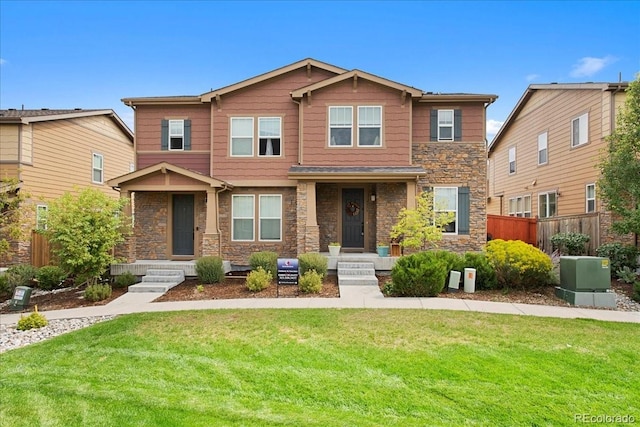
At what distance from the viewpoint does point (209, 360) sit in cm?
586

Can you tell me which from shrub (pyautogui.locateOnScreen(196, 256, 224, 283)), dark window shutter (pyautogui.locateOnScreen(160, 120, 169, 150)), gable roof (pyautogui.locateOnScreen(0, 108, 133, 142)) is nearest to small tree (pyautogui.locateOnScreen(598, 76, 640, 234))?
shrub (pyautogui.locateOnScreen(196, 256, 224, 283))

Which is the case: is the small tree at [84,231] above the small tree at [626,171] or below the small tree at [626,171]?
below

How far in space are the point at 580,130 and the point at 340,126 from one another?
10442 mm

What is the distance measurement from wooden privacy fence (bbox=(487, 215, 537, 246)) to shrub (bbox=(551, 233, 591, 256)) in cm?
314

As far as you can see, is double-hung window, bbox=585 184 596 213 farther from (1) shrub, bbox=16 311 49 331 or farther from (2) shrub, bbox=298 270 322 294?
(1) shrub, bbox=16 311 49 331

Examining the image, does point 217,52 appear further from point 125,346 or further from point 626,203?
point 626,203

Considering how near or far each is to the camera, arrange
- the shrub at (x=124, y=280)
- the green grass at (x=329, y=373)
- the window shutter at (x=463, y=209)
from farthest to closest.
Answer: the window shutter at (x=463, y=209), the shrub at (x=124, y=280), the green grass at (x=329, y=373)

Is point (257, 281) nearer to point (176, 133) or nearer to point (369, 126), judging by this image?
point (369, 126)

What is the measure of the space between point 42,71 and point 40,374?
1738 cm

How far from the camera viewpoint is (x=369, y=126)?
14.5m

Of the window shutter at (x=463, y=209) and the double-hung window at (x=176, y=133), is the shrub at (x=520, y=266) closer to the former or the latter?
the window shutter at (x=463, y=209)

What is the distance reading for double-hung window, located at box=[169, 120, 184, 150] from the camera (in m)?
15.5

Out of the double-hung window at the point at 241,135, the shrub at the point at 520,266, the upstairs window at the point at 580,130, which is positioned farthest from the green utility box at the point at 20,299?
the upstairs window at the point at 580,130

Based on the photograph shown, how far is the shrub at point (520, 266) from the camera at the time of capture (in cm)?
1055
